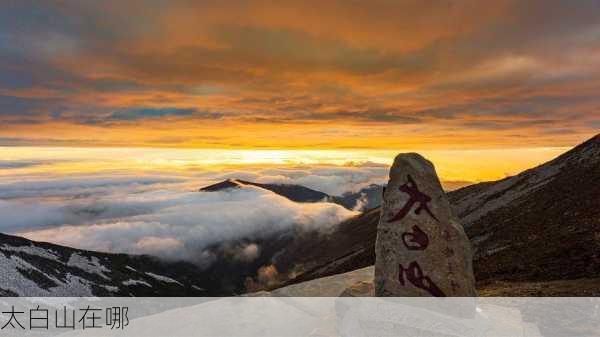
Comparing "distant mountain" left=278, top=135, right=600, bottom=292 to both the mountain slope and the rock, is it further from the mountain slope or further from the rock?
the rock

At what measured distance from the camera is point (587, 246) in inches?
1556

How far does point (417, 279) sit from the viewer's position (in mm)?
18047

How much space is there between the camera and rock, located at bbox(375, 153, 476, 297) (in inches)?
707

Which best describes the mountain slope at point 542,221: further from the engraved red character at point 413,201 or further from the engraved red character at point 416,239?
the engraved red character at point 413,201

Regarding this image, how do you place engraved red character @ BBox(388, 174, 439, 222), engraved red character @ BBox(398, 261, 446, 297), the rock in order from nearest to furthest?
engraved red character @ BBox(398, 261, 446, 297)
the rock
engraved red character @ BBox(388, 174, 439, 222)

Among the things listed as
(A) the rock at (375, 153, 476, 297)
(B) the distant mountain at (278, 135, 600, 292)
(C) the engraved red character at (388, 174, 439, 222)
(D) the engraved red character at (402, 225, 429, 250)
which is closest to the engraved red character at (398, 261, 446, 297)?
(A) the rock at (375, 153, 476, 297)

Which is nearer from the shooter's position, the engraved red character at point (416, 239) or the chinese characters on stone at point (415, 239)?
the chinese characters on stone at point (415, 239)

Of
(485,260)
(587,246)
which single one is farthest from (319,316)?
(485,260)

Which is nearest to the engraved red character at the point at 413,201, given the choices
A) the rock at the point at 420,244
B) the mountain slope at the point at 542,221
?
Answer: the rock at the point at 420,244

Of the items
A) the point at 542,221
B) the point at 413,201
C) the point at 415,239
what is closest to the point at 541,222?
the point at 542,221

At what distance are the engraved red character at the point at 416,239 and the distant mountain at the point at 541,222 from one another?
21.1 m

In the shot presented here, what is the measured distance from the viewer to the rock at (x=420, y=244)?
1795 centimetres

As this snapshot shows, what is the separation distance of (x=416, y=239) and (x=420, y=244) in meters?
Answer: 0.26

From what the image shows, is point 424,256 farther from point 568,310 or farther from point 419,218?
point 568,310
